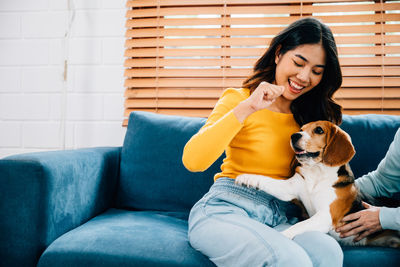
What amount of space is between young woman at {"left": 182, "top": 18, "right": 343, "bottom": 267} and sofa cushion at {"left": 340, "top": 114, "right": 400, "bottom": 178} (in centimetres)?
20

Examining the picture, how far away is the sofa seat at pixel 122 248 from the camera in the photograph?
977 millimetres

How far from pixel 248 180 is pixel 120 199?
0.75m

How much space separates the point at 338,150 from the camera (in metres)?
1.12

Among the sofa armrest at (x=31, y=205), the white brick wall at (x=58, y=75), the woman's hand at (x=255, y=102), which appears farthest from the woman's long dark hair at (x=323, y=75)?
the white brick wall at (x=58, y=75)

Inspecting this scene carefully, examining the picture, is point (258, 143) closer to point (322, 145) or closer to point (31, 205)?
point (322, 145)

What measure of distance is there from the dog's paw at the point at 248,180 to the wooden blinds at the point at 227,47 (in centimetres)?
88

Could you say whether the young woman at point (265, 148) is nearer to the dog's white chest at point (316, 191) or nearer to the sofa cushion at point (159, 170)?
the dog's white chest at point (316, 191)

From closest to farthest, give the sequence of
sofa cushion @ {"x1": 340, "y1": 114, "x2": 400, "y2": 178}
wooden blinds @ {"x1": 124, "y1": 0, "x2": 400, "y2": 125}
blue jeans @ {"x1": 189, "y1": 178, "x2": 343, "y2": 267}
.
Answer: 1. blue jeans @ {"x1": 189, "y1": 178, "x2": 343, "y2": 267}
2. sofa cushion @ {"x1": 340, "y1": 114, "x2": 400, "y2": 178}
3. wooden blinds @ {"x1": 124, "y1": 0, "x2": 400, "y2": 125}

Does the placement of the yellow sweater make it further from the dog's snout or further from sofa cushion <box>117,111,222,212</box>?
sofa cushion <box>117,111,222,212</box>

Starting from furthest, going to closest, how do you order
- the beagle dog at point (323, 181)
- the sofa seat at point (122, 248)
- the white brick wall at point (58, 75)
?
the white brick wall at point (58, 75) → the beagle dog at point (323, 181) → the sofa seat at point (122, 248)

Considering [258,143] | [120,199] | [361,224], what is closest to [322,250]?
[361,224]

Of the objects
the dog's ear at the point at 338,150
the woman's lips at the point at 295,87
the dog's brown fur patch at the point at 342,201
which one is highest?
the woman's lips at the point at 295,87

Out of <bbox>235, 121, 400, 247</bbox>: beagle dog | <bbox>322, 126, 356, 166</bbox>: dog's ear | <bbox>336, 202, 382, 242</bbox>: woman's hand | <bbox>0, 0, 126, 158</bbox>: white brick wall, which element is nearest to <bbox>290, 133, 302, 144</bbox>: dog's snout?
<bbox>235, 121, 400, 247</bbox>: beagle dog

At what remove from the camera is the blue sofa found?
1.01 m
